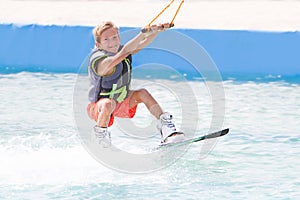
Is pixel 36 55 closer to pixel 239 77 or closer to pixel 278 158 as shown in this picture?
pixel 239 77

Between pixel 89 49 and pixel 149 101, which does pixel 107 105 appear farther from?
pixel 89 49

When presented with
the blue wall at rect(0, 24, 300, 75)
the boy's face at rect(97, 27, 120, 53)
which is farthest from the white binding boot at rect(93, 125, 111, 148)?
the blue wall at rect(0, 24, 300, 75)

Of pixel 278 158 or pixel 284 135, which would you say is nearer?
pixel 278 158

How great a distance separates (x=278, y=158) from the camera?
180 inches

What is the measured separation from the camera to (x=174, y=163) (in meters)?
4.45

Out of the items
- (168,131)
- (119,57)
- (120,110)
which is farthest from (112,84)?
(168,131)

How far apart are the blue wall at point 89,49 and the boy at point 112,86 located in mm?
2505

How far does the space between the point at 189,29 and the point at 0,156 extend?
2.67 metres

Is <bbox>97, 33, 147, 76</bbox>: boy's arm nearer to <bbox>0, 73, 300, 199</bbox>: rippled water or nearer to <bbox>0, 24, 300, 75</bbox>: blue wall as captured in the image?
<bbox>0, 73, 300, 199</bbox>: rippled water

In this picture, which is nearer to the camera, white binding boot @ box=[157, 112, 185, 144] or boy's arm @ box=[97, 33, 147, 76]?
boy's arm @ box=[97, 33, 147, 76]

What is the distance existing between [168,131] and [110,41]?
55 centimetres

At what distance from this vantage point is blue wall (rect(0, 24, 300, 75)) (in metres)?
6.73

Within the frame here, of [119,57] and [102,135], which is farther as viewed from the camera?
[102,135]

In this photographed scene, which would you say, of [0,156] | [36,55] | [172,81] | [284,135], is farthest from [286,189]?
[36,55]
